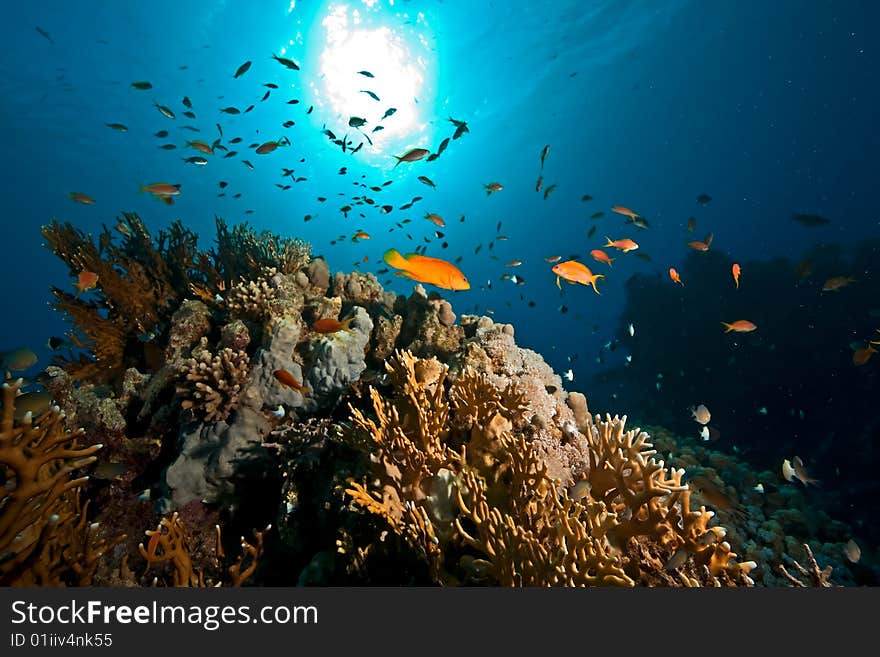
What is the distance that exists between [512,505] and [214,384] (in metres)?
3.77

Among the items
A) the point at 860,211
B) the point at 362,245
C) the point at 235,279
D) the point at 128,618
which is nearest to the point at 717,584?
the point at 128,618

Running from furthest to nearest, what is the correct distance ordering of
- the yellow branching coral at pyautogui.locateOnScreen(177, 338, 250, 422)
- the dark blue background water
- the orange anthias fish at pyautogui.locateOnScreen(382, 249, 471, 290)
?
1. the dark blue background water
2. the yellow branching coral at pyautogui.locateOnScreen(177, 338, 250, 422)
3. the orange anthias fish at pyautogui.locateOnScreen(382, 249, 471, 290)

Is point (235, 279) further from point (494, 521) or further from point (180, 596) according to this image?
point (494, 521)

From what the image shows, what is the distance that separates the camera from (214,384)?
461cm

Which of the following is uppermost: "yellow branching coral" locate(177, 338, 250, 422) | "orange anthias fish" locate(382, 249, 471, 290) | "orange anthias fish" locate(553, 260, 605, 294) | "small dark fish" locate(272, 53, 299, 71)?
"small dark fish" locate(272, 53, 299, 71)

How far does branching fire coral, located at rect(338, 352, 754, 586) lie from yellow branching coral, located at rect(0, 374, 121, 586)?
73.7 inches

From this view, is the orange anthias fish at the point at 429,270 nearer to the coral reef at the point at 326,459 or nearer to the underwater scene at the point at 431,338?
the underwater scene at the point at 431,338

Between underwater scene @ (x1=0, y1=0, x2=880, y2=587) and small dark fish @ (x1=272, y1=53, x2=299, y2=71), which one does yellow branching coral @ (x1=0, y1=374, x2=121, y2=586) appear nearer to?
underwater scene @ (x1=0, y1=0, x2=880, y2=587)

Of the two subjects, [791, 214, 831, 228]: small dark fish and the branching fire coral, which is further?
[791, 214, 831, 228]: small dark fish

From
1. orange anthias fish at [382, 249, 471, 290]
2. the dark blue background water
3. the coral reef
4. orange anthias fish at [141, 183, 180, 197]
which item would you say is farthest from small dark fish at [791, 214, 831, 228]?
orange anthias fish at [141, 183, 180, 197]

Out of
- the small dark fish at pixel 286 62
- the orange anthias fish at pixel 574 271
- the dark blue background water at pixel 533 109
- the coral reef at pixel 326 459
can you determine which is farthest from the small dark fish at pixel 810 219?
the small dark fish at pixel 286 62

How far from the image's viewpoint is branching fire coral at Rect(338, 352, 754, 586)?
2502mm

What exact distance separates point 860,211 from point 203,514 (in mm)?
73550

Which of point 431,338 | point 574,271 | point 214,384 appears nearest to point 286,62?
point 431,338
